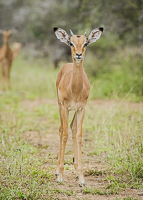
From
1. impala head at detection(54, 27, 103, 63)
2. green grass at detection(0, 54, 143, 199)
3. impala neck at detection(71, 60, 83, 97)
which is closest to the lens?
green grass at detection(0, 54, 143, 199)

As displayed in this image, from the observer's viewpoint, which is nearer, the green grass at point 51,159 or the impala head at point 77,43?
the green grass at point 51,159

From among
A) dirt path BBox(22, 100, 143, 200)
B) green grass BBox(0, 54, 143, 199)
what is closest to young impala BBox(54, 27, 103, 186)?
→ dirt path BBox(22, 100, 143, 200)

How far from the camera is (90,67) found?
12.3 meters

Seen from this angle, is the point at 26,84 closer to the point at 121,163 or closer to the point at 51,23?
the point at 51,23

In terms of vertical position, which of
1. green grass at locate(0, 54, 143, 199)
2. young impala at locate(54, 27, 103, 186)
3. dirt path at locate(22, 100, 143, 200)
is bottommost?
dirt path at locate(22, 100, 143, 200)

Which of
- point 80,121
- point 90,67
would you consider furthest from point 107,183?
point 90,67

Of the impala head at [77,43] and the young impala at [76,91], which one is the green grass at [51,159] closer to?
the young impala at [76,91]

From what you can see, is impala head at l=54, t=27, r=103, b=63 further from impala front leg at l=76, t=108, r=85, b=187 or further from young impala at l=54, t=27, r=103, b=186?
impala front leg at l=76, t=108, r=85, b=187

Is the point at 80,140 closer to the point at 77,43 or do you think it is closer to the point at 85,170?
the point at 85,170

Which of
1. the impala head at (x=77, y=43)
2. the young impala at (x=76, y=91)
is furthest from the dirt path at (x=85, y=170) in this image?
the impala head at (x=77, y=43)

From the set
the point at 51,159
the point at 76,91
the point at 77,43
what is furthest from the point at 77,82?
the point at 51,159

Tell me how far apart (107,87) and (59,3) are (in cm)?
722

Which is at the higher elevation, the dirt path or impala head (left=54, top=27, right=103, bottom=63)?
impala head (left=54, top=27, right=103, bottom=63)

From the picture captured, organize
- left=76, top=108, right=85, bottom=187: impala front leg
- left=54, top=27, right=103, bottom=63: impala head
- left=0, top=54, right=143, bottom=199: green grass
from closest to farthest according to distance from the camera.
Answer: left=0, top=54, right=143, bottom=199: green grass → left=54, top=27, right=103, bottom=63: impala head → left=76, top=108, right=85, bottom=187: impala front leg
